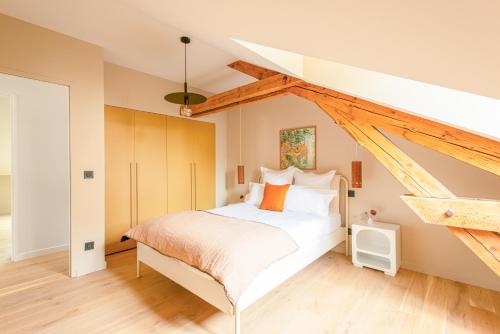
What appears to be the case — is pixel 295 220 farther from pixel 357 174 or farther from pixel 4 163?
pixel 4 163

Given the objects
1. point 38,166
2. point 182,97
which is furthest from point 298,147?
point 38,166

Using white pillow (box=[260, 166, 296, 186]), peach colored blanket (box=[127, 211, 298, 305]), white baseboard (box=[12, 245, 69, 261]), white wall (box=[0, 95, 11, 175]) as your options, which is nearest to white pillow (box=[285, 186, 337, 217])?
white pillow (box=[260, 166, 296, 186])

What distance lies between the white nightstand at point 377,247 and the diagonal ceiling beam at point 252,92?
6.04 feet

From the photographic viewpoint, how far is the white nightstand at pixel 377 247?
2553 mm

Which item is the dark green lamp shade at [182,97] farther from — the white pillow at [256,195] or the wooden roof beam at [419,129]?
the white pillow at [256,195]

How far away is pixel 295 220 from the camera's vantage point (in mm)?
2570

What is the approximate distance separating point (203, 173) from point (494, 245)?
12.3 ft

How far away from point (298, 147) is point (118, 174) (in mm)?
2649

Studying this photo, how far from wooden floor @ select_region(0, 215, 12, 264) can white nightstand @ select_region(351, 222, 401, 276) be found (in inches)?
176

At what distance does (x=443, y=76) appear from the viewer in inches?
31.9

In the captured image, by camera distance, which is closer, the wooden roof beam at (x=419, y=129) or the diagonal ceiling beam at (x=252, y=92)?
the wooden roof beam at (x=419, y=129)

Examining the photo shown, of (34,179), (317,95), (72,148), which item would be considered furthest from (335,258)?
(34,179)

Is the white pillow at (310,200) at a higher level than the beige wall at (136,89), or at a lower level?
lower

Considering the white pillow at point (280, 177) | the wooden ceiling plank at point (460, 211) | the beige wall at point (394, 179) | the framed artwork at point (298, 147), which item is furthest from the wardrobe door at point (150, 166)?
the wooden ceiling plank at point (460, 211)
